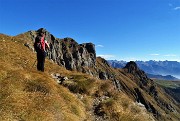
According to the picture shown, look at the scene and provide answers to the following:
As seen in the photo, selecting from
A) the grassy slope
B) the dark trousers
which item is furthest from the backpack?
the grassy slope

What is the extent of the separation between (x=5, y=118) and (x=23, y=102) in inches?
91.2

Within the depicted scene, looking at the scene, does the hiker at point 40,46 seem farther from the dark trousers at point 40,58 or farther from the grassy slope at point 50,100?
the grassy slope at point 50,100

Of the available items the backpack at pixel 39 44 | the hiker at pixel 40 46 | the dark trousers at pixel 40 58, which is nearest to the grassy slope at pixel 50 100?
the dark trousers at pixel 40 58

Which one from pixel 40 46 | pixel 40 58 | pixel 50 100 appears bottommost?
pixel 50 100

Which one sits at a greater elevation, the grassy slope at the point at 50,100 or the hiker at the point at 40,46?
Result: the hiker at the point at 40,46

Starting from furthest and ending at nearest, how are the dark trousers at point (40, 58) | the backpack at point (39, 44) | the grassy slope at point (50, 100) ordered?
the dark trousers at point (40, 58)
the backpack at point (39, 44)
the grassy slope at point (50, 100)

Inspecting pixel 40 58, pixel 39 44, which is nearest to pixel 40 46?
pixel 39 44

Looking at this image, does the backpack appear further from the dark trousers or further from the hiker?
the dark trousers

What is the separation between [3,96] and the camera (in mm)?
12234

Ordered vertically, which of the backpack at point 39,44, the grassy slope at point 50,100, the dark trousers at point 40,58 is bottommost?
the grassy slope at point 50,100

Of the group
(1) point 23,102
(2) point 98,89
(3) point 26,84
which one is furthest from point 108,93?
(1) point 23,102

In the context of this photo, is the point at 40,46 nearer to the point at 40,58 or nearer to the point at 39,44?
the point at 39,44

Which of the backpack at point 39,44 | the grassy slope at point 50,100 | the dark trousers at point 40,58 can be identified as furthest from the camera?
the dark trousers at point 40,58

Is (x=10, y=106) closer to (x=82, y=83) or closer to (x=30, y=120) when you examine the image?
(x=30, y=120)
